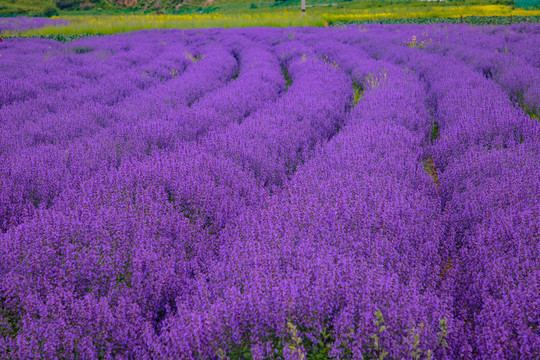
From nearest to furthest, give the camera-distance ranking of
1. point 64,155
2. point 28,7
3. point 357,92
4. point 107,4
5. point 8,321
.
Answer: point 8,321 < point 64,155 < point 357,92 < point 28,7 < point 107,4

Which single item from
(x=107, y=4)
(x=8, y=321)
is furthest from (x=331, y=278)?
(x=107, y=4)

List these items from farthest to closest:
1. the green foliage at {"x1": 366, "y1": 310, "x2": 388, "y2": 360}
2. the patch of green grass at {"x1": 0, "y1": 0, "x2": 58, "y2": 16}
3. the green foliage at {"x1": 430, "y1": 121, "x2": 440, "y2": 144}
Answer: the patch of green grass at {"x1": 0, "y1": 0, "x2": 58, "y2": 16} → the green foliage at {"x1": 430, "y1": 121, "x2": 440, "y2": 144} → the green foliage at {"x1": 366, "y1": 310, "x2": 388, "y2": 360}

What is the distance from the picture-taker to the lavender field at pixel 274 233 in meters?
1.39

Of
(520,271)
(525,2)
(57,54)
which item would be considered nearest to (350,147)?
(520,271)

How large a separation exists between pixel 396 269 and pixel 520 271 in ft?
1.78

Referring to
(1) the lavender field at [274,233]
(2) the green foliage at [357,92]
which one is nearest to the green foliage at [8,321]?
(1) the lavender field at [274,233]

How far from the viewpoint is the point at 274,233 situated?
192 cm

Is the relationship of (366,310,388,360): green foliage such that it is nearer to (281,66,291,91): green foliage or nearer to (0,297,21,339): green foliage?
(0,297,21,339): green foliage

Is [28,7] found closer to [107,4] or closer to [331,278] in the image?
[107,4]

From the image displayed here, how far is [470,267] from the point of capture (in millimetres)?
1826

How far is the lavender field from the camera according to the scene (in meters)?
1.39

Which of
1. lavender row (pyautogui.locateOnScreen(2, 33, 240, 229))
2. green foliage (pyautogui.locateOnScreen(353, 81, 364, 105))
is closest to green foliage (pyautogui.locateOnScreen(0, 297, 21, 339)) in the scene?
lavender row (pyautogui.locateOnScreen(2, 33, 240, 229))

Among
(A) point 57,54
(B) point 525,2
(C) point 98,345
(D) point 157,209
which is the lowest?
(C) point 98,345

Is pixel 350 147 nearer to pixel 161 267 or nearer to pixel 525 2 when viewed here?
pixel 161 267
